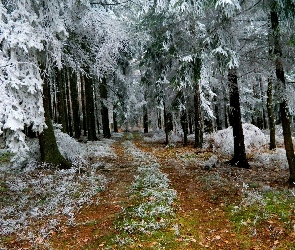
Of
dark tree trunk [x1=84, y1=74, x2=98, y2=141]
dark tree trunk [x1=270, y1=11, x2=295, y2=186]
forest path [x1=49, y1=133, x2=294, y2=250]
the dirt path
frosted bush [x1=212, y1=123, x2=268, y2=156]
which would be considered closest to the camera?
forest path [x1=49, y1=133, x2=294, y2=250]

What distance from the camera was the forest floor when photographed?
7.07 m

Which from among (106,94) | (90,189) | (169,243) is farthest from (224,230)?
(106,94)

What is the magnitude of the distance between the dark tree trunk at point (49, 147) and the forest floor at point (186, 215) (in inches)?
90.7

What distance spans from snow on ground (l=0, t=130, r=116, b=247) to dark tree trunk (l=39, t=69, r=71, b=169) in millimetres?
373

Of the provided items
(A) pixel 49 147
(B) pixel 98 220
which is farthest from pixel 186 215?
(A) pixel 49 147

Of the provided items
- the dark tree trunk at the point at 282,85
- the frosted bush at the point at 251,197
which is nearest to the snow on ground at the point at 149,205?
the frosted bush at the point at 251,197

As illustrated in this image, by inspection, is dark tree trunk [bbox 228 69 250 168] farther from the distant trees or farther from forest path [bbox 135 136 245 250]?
forest path [bbox 135 136 245 250]

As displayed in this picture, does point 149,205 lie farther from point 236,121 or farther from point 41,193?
point 236,121

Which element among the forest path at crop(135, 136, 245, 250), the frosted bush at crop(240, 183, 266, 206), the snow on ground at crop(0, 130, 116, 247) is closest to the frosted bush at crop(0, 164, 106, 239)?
the snow on ground at crop(0, 130, 116, 247)

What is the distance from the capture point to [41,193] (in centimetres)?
1048

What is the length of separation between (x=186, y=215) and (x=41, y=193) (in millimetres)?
5033

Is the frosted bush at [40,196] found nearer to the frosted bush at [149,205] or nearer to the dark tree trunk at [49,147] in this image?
the dark tree trunk at [49,147]

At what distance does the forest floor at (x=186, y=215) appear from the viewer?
23.2 ft

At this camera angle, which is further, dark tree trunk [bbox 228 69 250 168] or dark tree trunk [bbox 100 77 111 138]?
dark tree trunk [bbox 100 77 111 138]
